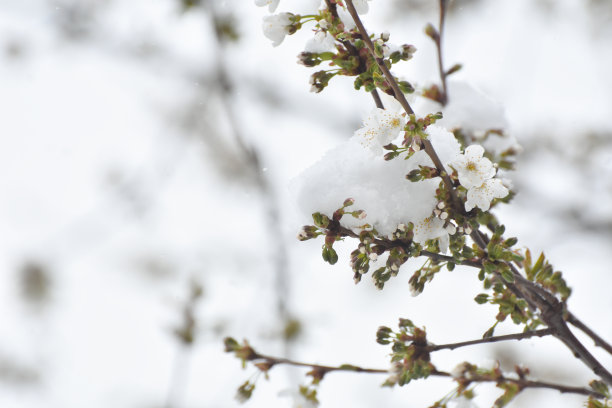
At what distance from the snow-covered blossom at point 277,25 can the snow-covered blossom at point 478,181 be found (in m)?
0.53

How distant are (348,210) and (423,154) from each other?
0.23 metres

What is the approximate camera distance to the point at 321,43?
3.79 feet

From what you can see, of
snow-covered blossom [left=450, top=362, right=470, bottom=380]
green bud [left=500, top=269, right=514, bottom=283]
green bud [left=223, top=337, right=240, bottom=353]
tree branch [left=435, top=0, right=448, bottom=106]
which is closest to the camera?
green bud [left=500, top=269, right=514, bottom=283]

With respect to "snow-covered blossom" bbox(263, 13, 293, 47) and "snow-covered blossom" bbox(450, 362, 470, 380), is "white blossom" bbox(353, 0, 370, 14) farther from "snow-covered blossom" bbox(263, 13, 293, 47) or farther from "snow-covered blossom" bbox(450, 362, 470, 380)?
"snow-covered blossom" bbox(450, 362, 470, 380)

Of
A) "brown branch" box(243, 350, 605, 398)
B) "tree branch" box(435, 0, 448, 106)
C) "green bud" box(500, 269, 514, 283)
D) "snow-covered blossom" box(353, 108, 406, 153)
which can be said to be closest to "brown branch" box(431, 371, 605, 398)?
"brown branch" box(243, 350, 605, 398)

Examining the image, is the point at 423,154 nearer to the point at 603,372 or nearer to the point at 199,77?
the point at 603,372

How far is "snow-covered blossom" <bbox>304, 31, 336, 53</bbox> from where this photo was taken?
3.75 ft

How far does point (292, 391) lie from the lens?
1.56 metres

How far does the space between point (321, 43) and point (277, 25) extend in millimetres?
140

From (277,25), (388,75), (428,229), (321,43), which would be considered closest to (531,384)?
(428,229)

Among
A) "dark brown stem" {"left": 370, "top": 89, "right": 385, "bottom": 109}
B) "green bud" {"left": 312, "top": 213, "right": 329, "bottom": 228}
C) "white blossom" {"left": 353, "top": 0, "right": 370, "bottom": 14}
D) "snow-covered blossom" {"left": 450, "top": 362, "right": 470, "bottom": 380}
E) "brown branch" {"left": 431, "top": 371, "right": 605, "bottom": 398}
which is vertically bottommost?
"brown branch" {"left": 431, "top": 371, "right": 605, "bottom": 398}

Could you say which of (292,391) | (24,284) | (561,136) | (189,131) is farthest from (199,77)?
(292,391)

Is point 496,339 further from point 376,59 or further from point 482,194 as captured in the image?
point 376,59

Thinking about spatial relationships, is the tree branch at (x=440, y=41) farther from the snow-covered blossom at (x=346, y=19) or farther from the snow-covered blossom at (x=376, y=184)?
the snow-covered blossom at (x=346, y=19)
